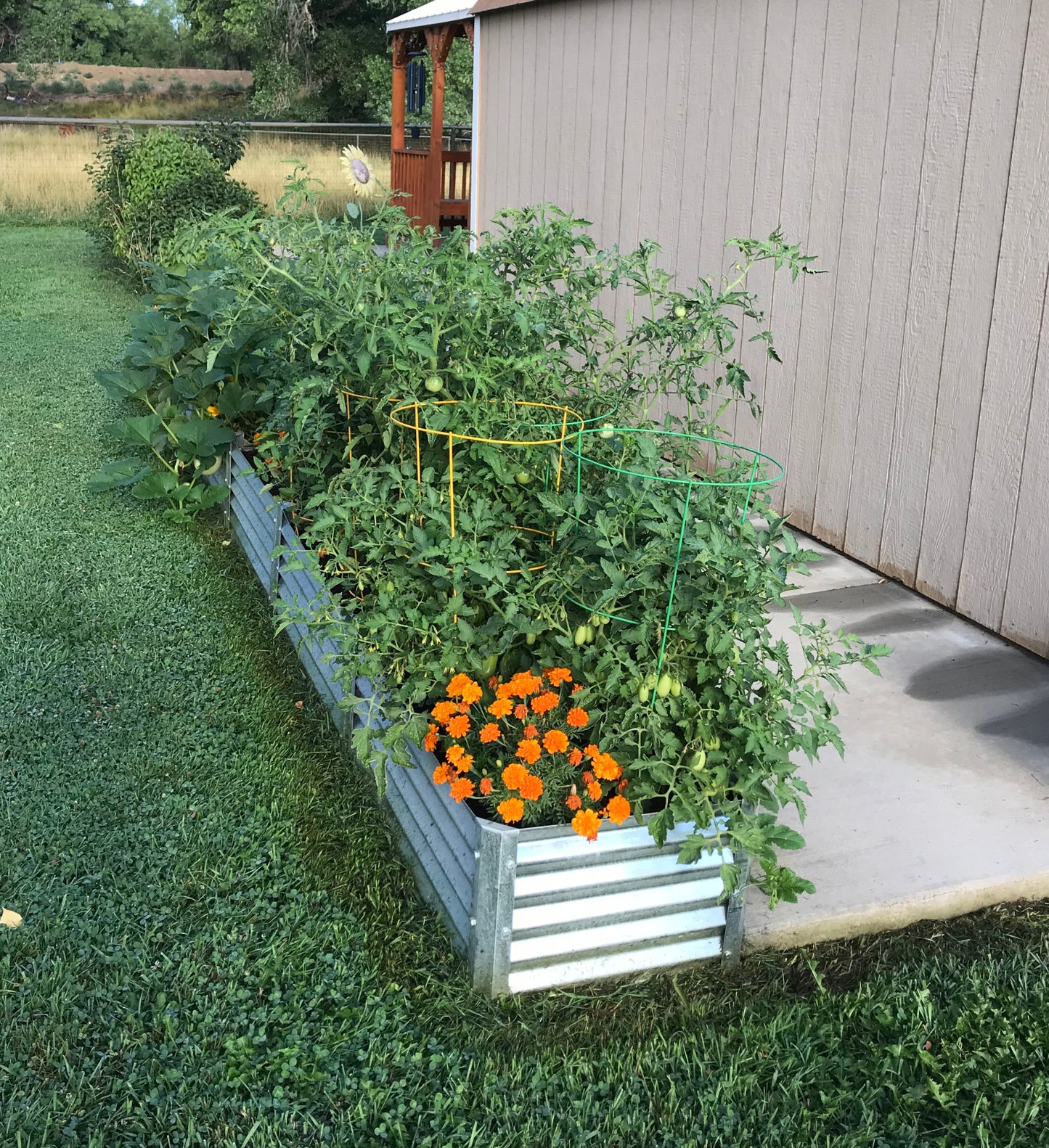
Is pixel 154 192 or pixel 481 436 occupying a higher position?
pixel 154 192

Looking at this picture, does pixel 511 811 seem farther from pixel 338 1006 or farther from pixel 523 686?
pixel 338 1006

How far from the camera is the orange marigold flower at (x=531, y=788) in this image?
2.20m

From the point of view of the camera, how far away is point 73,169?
55.4 feet

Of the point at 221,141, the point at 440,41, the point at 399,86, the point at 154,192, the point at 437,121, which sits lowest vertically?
the point at 154,192

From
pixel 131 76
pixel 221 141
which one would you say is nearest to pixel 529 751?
pixel 221 141

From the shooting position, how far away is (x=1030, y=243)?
3600mm

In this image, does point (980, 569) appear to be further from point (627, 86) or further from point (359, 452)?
point (627, 86)

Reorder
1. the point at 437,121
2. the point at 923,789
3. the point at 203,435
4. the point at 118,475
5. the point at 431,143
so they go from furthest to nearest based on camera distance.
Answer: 1. the point at 431,143
2. the point at 437,121
3. the point at 118,475
4. the point at 203,435
5. the point at 923,789

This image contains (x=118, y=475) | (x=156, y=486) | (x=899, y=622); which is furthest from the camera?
(x=118, y=475)

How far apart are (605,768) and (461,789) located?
0.97 ft

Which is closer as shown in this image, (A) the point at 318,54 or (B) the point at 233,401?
(B) the point at 233,401

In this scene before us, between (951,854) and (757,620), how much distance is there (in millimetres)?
829

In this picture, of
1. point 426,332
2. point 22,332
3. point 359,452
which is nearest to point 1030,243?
point 426,332

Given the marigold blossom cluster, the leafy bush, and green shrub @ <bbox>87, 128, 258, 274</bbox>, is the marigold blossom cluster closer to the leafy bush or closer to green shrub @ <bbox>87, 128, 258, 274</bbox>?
the leafy bush
